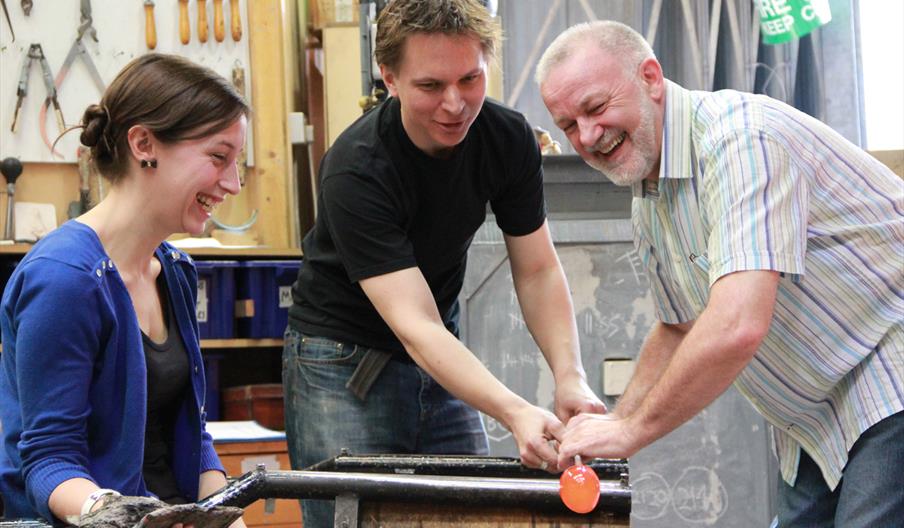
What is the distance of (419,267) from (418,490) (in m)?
0.87

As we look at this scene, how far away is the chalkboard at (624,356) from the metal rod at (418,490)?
241 centimetres

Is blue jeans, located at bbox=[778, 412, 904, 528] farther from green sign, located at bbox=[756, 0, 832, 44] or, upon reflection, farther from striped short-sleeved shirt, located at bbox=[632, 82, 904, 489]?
green sign, located at bbox=[756, 0, 832, 44]

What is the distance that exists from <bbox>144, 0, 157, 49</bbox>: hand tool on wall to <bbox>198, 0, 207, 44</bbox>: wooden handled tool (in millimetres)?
204

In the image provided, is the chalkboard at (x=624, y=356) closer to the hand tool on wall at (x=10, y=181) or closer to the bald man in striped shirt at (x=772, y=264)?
the bald man in striped shirt at (x=772, y=264)

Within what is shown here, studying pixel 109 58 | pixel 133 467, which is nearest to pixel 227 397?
pixel 109 58

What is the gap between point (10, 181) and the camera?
194 inches

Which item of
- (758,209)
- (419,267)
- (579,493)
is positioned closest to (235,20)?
(419,267)

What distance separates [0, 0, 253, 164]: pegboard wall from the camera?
496 centimetres

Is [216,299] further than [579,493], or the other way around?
[216,299]

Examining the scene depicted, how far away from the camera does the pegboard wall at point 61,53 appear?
496cm

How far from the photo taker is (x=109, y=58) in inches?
198

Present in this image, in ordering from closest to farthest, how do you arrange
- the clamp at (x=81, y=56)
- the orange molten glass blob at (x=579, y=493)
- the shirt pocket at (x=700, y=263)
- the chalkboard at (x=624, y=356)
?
1. the orange molten glass blob at (x=579, y=493)
2. the shirt pocket at (x=700, y=263)
3. the chalkboard at (x=624, y=356)
4. the clamp at (x=81, y=56)

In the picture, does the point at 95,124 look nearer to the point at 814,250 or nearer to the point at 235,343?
the point at 814,250

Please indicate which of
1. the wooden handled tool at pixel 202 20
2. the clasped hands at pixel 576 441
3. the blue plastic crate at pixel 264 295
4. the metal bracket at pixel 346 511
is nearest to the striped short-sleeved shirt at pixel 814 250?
the clasped hands at pixel 576 441
